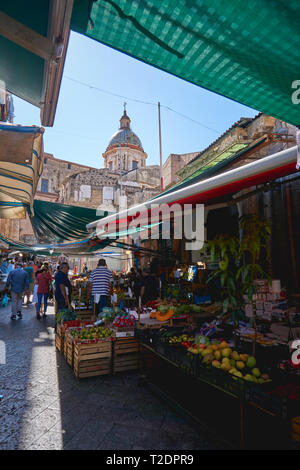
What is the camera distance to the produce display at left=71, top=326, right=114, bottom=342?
4.72m

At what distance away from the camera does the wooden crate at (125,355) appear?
4.73 m

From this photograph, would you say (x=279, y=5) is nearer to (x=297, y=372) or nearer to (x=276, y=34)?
(x=276, y=34)

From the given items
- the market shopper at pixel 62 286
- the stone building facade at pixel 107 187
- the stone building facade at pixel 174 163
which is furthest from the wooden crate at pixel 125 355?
the stone building facade at pixel 107 187

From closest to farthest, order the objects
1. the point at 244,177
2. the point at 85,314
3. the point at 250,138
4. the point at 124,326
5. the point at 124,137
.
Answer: the point at 244,177
the point at 124,326
the point at 85,314
the point at 250,138
the point at 124,137

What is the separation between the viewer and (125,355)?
4824mm

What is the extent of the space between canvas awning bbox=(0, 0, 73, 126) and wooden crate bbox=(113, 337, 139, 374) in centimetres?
368

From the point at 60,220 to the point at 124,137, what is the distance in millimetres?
40222

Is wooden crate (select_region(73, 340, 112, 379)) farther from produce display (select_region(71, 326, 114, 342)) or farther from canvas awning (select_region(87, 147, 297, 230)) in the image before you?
canvas awning (select_region(87, 147, 297, 230))

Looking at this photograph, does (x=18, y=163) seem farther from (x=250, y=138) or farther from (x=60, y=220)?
(x=250, y=138)

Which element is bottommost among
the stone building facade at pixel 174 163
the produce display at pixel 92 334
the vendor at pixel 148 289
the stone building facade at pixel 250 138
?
the produce display at pixel 92 334

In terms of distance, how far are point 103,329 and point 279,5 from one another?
4863 millimetres

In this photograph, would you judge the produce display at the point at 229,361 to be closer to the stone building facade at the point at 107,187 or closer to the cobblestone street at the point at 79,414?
the cobblestone street at the point at 79,414

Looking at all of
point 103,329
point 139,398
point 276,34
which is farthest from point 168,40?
point 103,329

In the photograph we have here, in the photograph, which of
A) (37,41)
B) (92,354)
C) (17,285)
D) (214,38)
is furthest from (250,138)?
(17,285)
